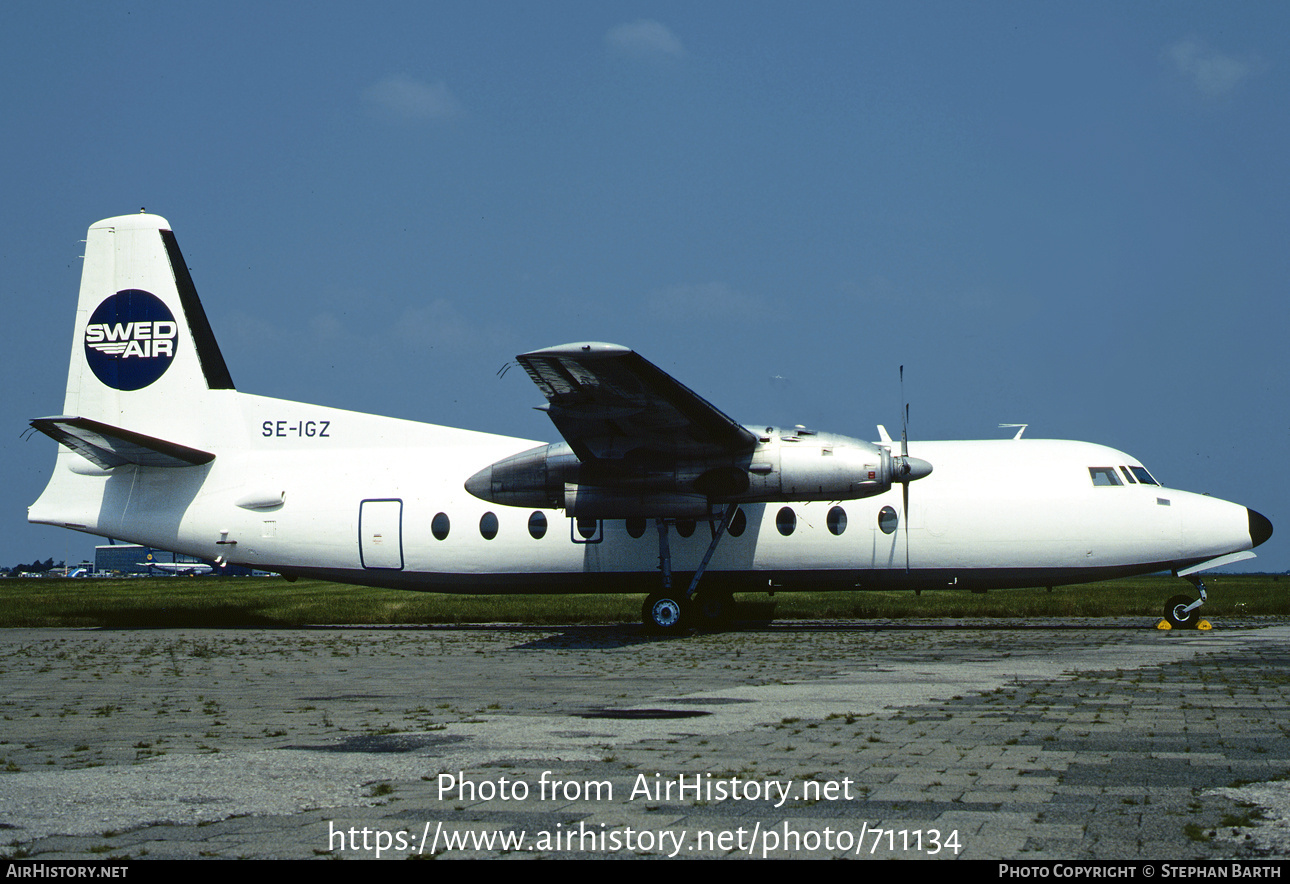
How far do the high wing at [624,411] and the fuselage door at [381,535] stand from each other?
4.94 meters

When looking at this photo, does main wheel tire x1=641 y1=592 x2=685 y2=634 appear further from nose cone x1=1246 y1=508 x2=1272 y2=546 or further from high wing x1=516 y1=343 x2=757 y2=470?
nose cone x1=1246 y1=508 x2=1272 y2=546

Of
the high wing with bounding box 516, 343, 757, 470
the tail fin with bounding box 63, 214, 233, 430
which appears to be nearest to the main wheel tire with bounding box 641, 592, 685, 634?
the high wing with bounding box 516, 343, 757, 470

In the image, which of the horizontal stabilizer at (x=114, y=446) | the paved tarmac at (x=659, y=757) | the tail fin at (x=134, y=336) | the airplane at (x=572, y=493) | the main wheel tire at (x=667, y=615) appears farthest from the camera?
the tail fin at (x=134, y=336)

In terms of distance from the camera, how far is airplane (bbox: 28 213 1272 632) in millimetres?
20125

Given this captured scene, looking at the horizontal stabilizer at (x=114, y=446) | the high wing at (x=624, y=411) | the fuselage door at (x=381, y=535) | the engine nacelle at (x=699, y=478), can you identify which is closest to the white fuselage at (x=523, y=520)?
the fuselage door at (x=381, y=535)

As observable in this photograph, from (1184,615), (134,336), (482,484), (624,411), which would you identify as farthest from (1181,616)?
(134,336)

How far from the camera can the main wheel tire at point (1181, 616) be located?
21.2 meters

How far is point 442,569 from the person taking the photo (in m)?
22.9

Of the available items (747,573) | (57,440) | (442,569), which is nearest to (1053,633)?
(747,573)

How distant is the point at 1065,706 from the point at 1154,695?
1.41m

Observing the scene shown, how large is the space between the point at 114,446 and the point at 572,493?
9919mm

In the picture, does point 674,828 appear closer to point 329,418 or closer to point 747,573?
point 747,573

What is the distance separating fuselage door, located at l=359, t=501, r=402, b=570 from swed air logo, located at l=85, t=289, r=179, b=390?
622cm

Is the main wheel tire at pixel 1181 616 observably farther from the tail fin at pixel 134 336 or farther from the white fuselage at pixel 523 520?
the tail fin at pixel 134 336
